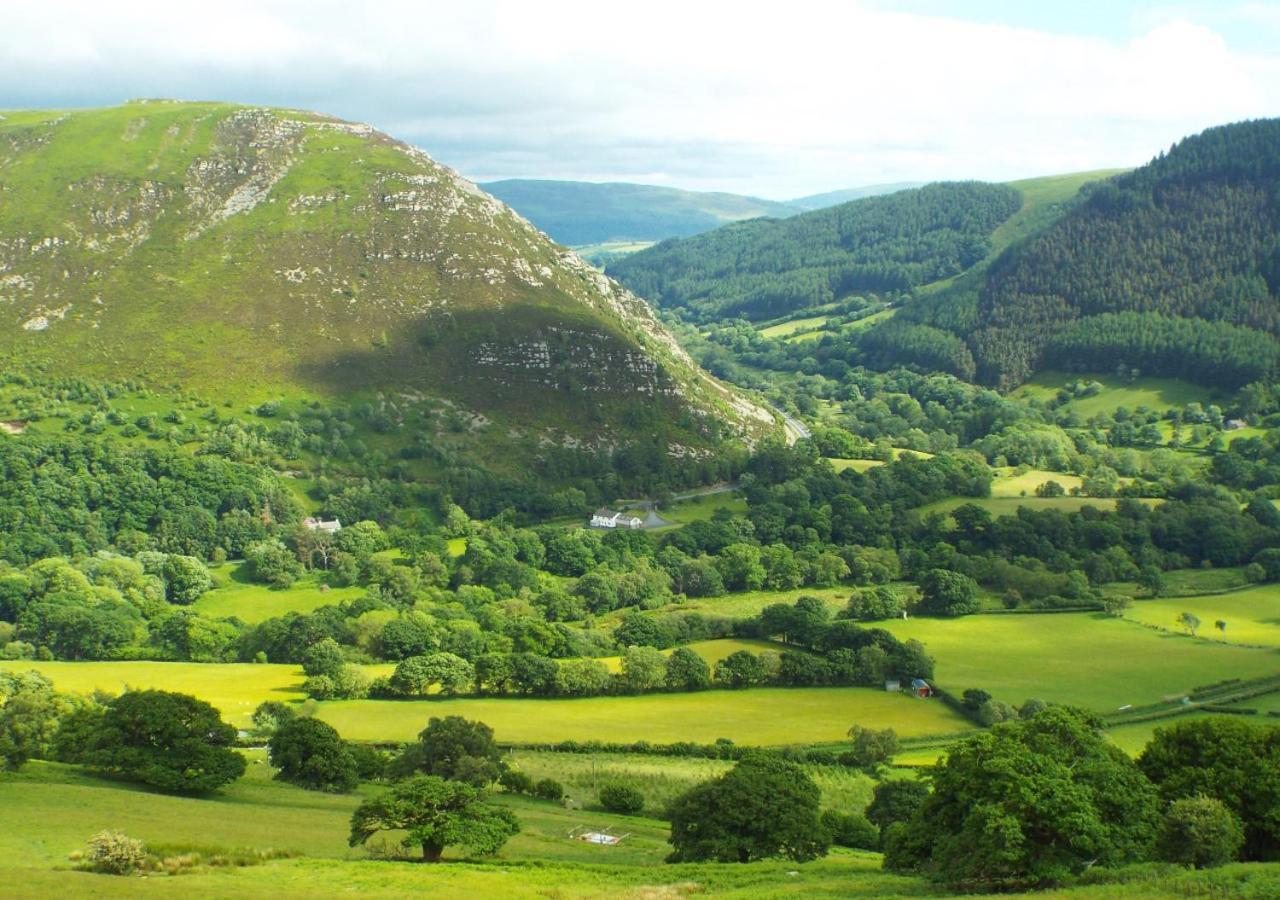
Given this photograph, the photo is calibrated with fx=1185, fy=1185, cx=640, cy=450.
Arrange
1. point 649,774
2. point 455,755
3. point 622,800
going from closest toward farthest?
point 455,755 < point 622,800 < point 649,774

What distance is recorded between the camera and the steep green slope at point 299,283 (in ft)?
461

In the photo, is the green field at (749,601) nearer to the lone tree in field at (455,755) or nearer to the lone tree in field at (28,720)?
the lone tree in field at (455,755)

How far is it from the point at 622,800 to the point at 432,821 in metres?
15.5

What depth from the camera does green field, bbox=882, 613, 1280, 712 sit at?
72.3m

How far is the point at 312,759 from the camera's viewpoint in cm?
5191

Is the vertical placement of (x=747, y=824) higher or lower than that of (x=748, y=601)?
higher

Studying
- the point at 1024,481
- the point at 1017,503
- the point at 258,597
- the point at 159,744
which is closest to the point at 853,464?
the point at 1024,481

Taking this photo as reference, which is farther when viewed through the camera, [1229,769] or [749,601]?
[749,601]

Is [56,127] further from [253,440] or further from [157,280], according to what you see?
[253,440]

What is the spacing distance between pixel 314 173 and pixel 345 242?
61.1 ft

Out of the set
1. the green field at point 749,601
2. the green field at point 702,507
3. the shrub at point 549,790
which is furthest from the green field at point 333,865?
the green field at point 702,507

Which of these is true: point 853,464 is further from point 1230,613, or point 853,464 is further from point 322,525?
point 322,525

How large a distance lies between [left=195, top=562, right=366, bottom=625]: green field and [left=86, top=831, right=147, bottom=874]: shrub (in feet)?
196

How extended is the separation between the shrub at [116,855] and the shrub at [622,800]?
23.9 meters
